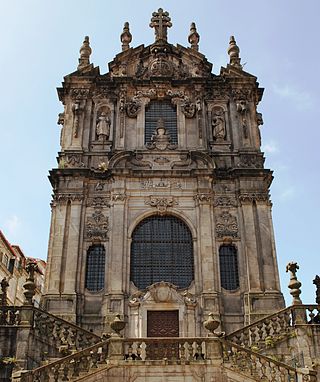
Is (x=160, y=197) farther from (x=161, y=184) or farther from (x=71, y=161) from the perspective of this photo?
(x=71, y=161)

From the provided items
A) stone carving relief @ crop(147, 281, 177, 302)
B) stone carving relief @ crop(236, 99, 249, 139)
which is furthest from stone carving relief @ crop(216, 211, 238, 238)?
stone carving relief @ crop(236, 99, 249, 139)

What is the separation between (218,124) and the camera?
24594 millimetres

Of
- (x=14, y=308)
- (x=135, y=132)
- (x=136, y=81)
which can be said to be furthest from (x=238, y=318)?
(x=136, y=81)

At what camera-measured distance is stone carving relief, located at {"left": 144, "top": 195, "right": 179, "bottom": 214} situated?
22.0 meters

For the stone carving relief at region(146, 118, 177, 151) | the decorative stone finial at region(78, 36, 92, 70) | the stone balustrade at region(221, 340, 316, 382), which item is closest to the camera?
the stone balustrade at region(221, 340, 316, 382)

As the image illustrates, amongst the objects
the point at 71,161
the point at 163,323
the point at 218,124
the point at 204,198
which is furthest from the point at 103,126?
the point at 163,323

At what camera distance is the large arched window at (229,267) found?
20.7m

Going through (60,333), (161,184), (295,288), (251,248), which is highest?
(161,184)

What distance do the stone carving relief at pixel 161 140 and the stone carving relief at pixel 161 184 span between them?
5.70 ft

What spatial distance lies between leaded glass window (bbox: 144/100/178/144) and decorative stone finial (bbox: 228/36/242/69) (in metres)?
4.00

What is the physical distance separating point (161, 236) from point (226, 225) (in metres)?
2.66

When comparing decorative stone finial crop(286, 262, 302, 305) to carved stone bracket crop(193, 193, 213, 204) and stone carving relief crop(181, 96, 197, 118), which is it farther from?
stone carving relief crop(181, 96, 197, 118)

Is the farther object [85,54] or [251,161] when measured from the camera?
[85,54]

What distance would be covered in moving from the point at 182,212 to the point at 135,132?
4676mm
